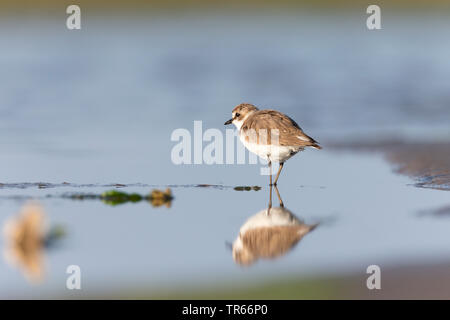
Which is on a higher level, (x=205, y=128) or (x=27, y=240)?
(x=205, y=128)

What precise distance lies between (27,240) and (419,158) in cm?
645

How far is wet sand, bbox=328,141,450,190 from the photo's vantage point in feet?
30.1

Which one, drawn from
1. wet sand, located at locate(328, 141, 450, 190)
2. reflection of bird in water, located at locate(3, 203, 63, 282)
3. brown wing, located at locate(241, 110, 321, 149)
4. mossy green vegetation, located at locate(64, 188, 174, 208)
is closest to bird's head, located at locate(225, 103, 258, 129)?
brown wing, located at locate(241, 110, 321, 149)

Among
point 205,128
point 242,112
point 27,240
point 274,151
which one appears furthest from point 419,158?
point 27,240

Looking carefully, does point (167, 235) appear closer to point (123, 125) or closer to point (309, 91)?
point (123, 125)

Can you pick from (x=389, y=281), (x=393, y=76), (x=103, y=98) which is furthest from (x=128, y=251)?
(x=393, y=76)

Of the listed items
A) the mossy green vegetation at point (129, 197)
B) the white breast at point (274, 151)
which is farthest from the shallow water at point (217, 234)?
the white breast at point (274, 151)

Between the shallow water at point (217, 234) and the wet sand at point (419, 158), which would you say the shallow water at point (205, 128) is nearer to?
the shallow water at point (217, 234)

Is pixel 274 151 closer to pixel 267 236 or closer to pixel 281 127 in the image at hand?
pixel 281 127

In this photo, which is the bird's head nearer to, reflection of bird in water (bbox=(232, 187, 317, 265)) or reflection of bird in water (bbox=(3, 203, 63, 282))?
reflection of bird in water (bbox=(232, 187, 317, 265))

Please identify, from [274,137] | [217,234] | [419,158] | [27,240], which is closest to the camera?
[27,240]

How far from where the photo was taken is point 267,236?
6488 mm

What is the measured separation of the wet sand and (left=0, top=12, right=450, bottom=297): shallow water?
289 millimetres

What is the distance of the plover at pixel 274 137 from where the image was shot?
870 centimetres
